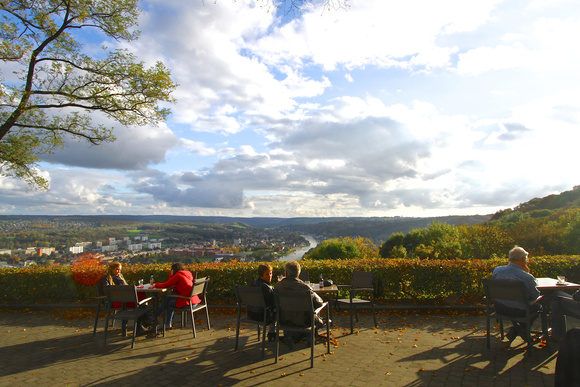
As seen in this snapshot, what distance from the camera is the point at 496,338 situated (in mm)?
5457

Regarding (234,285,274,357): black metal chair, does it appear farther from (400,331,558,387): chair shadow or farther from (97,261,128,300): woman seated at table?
(97,261,128,300): woman seated at table

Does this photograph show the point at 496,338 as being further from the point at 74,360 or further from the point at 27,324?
the point at 27,324

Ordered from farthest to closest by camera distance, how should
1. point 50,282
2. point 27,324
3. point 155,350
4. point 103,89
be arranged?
point 103,89 < point 50,282 < point 27,324 < point 155,350

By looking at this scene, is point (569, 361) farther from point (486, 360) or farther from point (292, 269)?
point (292, 269)

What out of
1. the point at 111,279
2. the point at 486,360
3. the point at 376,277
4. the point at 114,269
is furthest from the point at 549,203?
the point at 111,279

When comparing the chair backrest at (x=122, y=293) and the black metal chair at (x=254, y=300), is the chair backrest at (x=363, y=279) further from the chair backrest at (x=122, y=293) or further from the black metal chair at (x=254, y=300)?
the chair backrest at (x=122, y=293)

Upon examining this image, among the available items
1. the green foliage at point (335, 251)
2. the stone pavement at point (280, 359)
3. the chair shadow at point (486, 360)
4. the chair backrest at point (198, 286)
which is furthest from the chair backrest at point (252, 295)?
the green foliage at point (335, 251)

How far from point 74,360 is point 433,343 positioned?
5.51 m

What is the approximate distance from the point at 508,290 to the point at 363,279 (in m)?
2.78

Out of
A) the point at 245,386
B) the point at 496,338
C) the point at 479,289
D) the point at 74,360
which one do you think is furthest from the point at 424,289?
the point at 74,360

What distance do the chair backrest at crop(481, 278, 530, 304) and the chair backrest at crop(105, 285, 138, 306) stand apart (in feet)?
18.3

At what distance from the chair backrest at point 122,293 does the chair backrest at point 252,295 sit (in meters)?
1.78

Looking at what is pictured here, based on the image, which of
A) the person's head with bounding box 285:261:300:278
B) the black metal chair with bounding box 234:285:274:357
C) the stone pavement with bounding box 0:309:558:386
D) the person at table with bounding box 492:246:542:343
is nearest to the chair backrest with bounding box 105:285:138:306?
the stone pavement with bounding box 0:309:558:386

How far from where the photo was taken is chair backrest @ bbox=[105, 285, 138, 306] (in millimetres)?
5477
